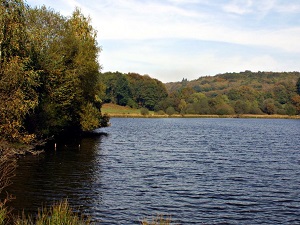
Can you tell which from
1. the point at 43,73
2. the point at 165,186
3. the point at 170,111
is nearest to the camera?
the point at 165,186

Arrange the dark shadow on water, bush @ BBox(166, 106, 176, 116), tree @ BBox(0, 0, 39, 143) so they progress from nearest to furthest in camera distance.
Result: tree @ BBox(0, 0, 39, 143), the dark shadow on water, bush @ BBox(166, 106, 176, 116)

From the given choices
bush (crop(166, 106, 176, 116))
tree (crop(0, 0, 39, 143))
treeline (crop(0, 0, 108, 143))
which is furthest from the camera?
bush (crop(166, 106, 176, 116))

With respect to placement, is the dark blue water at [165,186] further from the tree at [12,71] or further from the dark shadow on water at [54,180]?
the tree at [12,71]

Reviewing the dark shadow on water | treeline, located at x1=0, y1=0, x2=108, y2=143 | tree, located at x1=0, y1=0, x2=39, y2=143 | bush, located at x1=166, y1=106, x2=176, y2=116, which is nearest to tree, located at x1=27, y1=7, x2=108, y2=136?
treeline, located at x1=0, y1=0, x2=108, y2=143

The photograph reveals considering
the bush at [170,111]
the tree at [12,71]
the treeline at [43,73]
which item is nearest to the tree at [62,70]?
the treeline at [43,73]

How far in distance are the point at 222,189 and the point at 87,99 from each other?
3563 cm

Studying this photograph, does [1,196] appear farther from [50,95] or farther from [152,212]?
[50,95]

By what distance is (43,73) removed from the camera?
1495 inches

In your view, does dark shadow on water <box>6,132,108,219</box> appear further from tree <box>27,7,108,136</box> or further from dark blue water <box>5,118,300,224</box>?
tree <box>27,7,108,136</box>

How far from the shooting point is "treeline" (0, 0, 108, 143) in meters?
22.7

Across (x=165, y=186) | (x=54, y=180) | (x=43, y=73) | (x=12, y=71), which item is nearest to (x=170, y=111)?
(x=43, y=73)

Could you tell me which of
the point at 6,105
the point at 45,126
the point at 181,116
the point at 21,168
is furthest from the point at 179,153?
the point at 181,116

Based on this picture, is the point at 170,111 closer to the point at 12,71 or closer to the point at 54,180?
the point at 54,180

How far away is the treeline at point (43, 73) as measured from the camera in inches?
895
